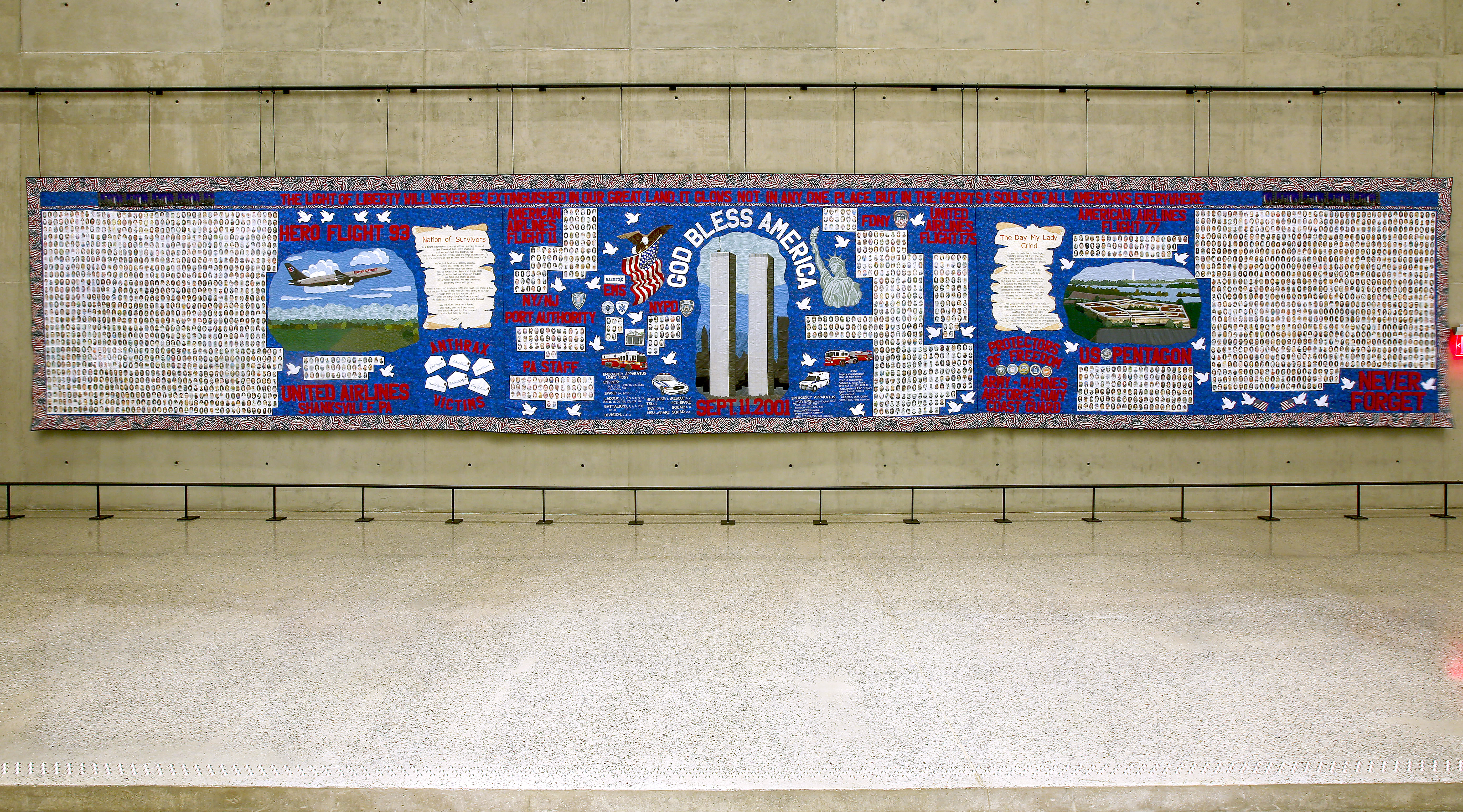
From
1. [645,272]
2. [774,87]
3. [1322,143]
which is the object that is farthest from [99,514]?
[1322,143]

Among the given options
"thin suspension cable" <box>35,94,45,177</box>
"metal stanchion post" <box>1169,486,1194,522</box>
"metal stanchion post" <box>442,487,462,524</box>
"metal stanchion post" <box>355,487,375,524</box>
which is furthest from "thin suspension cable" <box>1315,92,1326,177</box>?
"thin suspension cable" <box>35,94,45,177</box>

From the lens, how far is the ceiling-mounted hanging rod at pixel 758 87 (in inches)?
251

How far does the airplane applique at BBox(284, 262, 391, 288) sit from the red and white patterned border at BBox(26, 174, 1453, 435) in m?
0.64

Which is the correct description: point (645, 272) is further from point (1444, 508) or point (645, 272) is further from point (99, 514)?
point (1444, 508)

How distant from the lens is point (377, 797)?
2.34 metres

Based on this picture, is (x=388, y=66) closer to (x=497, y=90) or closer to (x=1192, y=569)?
(x=497, y=90)

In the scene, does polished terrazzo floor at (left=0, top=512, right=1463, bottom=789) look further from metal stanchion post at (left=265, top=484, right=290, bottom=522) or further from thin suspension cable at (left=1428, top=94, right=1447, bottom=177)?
thin suspension cable at (left=1428, top=94, right=1447, bottom=177)

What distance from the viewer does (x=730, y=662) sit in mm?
3268

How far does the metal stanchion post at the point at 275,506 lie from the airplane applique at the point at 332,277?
1632 millimetres

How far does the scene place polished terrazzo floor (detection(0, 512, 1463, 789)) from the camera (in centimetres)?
246

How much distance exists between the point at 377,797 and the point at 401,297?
485 cm

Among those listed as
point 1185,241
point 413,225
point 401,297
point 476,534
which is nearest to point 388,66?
point 413,225

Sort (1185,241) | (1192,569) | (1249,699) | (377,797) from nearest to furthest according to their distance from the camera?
(377,797) < (1249,699) < (1192,569) < (1185,241)

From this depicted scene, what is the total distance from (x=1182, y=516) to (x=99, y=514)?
8.56 meters
